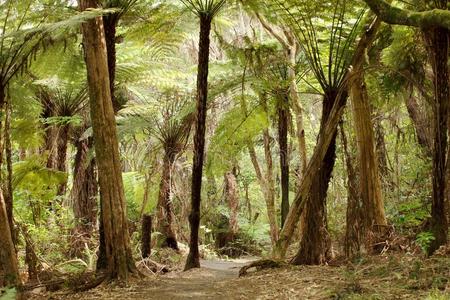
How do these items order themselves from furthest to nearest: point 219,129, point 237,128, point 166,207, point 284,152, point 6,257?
point 166,207, point 284,152, point 219,129, point 237,128, point 6,257

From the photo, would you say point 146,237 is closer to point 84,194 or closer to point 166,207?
point 166,207

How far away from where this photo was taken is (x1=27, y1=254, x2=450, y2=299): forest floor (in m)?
3.20

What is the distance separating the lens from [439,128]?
3926mm

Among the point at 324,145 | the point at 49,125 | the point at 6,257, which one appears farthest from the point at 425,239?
the point at 49,125

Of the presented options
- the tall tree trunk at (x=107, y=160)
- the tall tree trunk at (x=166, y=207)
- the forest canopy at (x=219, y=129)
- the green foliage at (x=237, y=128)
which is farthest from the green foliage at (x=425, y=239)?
the tall tree trunk at (x=166, y=207)

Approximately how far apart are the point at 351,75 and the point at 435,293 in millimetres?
2533

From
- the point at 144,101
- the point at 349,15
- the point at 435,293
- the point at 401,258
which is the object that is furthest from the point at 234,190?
the point at 435,293

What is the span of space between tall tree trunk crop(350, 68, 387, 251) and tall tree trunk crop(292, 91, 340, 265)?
1.72 ft

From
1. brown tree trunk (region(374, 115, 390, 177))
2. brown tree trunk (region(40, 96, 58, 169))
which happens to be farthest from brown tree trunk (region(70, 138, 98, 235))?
brown tree trunk (region(374, 115, 390, 177))

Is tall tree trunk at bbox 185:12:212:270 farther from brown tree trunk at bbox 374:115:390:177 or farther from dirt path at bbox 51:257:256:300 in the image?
brown tree trunk at bbox 374:115:390:177

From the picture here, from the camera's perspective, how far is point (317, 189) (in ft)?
17.0

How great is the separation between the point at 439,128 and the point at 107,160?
2915 millimetres

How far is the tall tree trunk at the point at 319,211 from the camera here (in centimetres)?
518

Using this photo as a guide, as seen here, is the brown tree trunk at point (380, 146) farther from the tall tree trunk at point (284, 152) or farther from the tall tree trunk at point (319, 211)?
the tall tree trunk at point (319, 211)
